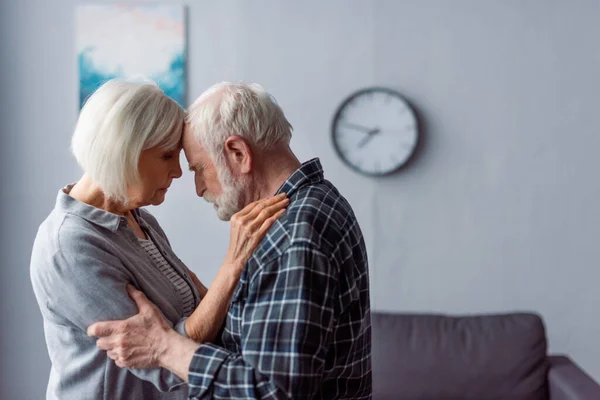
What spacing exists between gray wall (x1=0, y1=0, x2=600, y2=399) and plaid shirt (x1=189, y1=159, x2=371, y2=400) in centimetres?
180

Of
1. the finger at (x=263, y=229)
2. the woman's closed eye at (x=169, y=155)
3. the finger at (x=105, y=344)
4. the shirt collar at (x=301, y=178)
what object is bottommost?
the finger at (x=105, y=344)

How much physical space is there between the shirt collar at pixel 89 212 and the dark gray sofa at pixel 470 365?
1481mm

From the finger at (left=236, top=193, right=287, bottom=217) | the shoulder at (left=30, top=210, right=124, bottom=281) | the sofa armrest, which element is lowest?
the sofa armrest

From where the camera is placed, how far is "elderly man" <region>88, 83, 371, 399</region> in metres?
1.18

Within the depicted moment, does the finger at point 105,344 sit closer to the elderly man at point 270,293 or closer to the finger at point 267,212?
the elderly man at point 270,293

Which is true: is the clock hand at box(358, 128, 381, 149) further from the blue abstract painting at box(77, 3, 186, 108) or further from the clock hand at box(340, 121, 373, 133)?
the blue abstract painting at box(77, 3, 186, 108)

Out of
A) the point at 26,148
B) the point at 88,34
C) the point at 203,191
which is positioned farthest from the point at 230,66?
the point at 203,191

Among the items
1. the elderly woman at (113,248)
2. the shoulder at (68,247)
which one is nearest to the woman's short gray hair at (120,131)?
the elderly woman at (113,248)

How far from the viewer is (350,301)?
129cm

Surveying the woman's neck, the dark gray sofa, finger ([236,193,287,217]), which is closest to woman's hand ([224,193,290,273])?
finger ([236,193,287,217])

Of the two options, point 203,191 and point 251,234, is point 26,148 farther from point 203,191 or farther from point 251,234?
point 251,234

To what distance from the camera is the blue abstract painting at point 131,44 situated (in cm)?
313

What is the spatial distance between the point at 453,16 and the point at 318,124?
2.59 feet

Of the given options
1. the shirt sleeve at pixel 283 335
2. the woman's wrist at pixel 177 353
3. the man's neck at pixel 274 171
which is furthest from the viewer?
the man's neck at pixel 274 171
